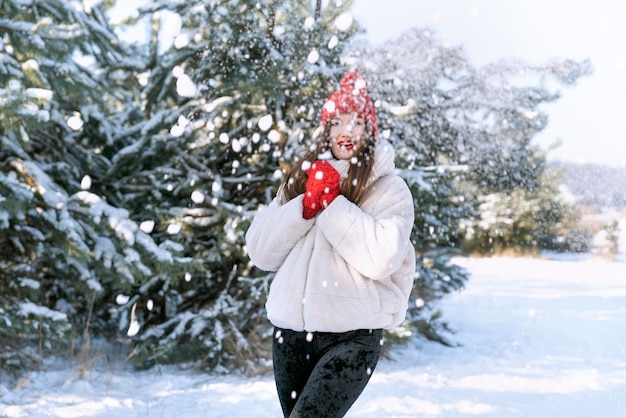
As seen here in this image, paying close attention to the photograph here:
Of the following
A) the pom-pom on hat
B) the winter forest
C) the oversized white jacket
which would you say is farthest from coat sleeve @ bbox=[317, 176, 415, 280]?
the winter forest

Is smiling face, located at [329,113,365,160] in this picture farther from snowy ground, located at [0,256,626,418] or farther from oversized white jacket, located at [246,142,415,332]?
snowy ground, located at [0,256,626,418]

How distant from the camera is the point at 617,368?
7.47m

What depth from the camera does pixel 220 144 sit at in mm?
7129

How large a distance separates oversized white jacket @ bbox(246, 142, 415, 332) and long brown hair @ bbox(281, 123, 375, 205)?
3 cm

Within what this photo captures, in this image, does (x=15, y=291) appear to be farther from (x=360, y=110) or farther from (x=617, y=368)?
(x=617, y=368)

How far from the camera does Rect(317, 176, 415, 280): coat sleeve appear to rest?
2.11 metres

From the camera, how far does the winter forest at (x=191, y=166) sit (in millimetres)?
5258

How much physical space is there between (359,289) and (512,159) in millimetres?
7199

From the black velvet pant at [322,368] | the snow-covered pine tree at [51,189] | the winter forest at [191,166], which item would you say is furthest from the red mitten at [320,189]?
the winter forest at [191,166]

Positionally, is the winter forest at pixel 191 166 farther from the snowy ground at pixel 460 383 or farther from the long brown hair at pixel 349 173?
the long brown hair at pixel 349 173

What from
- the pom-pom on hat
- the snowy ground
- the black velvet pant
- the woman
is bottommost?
the snowy ground

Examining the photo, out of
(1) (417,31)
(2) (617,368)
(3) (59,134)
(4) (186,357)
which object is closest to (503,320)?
(2) (617,368)

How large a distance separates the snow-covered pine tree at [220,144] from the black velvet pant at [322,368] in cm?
386

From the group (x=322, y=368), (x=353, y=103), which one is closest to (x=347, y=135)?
(x=353, y=103)
